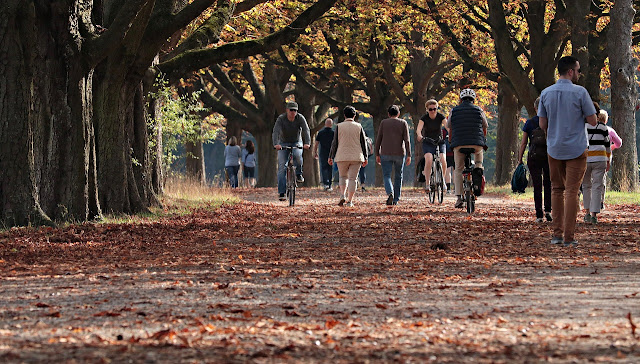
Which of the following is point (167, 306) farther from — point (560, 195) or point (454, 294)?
point (560, 195)

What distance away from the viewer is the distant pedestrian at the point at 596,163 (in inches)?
572

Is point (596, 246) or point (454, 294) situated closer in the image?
point (454, 294)

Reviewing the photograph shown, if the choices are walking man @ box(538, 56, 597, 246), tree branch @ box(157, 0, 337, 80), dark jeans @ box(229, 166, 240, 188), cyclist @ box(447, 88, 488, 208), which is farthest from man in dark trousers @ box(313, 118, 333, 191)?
walking man @ box(538, 56, 597, 246)

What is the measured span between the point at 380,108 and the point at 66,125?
25.7 m

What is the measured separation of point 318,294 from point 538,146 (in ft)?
25.9

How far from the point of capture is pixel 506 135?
3334 centimetres

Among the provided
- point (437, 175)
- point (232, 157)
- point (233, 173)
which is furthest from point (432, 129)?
point (233, 173)

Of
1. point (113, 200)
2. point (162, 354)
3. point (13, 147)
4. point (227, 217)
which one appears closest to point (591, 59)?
point (227, 217)

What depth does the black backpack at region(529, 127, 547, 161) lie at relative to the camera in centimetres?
1469

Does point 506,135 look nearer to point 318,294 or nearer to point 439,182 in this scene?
point 439,182

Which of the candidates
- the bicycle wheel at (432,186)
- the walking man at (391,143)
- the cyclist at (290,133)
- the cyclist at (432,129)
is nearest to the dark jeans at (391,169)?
the walking man at (391,143)

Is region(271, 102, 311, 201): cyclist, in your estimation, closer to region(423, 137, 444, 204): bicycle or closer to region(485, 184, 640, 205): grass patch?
region(423, 137, 444, 204): bicycle

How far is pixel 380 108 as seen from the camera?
39125 mm

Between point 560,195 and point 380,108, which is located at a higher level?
point 380,108
